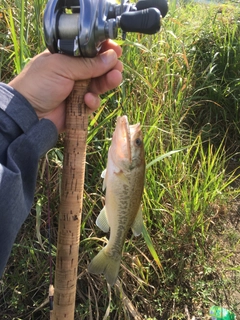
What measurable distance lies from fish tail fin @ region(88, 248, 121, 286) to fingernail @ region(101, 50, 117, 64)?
807 mm

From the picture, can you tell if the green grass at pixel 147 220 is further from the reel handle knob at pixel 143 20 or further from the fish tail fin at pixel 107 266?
the reel handle knob at pixel 143 20

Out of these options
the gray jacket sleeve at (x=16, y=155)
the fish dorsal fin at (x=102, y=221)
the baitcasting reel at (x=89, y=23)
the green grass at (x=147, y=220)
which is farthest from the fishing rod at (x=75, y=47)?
the green grass at (x=147, y=220)

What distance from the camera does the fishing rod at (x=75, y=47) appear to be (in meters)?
1.15

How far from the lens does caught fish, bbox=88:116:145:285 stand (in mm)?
1524

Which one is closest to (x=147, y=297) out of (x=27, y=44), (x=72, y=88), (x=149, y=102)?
(x=149, y=102)

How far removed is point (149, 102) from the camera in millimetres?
2529

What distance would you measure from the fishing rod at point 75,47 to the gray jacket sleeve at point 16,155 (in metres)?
0.11

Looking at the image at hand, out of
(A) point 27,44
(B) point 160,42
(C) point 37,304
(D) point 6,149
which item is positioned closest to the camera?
(D) point 6,149

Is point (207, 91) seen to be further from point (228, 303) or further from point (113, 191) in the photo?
point (113, 191)

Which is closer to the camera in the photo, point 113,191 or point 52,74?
point 52,74

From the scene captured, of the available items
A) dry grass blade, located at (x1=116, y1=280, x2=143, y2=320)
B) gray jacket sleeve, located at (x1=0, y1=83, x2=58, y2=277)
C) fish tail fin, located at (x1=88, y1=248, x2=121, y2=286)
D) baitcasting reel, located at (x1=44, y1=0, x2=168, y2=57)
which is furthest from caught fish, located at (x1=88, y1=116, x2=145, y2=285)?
dry grass blade, located at (x1=116, y1=280, x2=143, y2=320)

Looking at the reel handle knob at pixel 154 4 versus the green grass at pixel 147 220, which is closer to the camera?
the reel handle knob at pixel 154 4

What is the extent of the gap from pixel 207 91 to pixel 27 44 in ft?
6.52

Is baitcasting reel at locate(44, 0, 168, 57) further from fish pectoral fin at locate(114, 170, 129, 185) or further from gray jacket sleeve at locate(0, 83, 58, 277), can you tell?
fish pectoral fin at locate(114, 170, 129, 185)
